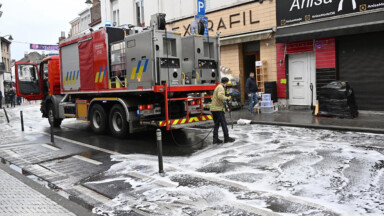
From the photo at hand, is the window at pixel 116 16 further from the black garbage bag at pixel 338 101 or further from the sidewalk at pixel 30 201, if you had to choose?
the sidewalk at pixel 30 201

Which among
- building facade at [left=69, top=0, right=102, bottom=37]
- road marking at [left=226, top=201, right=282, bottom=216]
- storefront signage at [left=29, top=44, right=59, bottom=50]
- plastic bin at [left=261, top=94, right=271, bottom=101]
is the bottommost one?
road marking at [left=226, top=201, right=282, bottom=216]

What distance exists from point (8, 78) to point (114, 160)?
2085 inches

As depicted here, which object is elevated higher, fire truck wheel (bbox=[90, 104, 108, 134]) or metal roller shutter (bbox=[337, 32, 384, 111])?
metal roller shutter (bbox=[337, 32, 384, 111])

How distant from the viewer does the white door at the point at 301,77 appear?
47.5 ft

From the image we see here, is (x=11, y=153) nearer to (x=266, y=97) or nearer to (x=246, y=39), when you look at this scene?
(x=266, y=97)

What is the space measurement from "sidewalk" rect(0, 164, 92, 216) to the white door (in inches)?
470

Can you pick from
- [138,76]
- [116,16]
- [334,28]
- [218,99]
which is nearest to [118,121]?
[138,76]

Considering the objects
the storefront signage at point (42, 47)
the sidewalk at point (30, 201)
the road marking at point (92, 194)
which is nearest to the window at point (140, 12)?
the storefront signage at point (42, 47)

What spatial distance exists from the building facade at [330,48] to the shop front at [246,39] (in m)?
0.53

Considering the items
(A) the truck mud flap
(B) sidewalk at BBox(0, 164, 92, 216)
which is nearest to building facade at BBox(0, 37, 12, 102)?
(A) the truck mud flap

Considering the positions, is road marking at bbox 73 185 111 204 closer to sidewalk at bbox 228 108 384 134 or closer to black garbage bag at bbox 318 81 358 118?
sidewalk at bbox 228 108 384 134

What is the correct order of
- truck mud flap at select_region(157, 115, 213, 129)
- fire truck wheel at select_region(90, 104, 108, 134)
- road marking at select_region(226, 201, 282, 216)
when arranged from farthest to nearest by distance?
fire truck wheel at select_region(90, 104, 108, 134)
truck mud flap at select_region(157, 115, 213, 129)
road marking at select_region(226, 201, 282, 216)

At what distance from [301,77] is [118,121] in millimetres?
8559

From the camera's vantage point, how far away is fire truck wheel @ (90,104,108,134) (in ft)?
35.5
